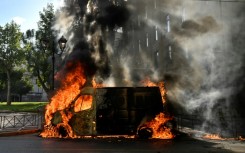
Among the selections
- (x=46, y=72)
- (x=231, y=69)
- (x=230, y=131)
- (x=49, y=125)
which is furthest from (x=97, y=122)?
(x=46, y=72)

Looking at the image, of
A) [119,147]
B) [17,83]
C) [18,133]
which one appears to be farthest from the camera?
[17,83]

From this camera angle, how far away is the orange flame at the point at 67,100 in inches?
447

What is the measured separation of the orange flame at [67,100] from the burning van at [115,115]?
0.04 m

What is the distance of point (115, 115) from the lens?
11.3m

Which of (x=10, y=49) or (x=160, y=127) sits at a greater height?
(x=10, y=49)

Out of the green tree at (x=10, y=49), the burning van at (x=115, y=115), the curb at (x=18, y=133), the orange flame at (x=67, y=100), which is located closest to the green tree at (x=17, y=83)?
the green tree at (x=10, y=49)

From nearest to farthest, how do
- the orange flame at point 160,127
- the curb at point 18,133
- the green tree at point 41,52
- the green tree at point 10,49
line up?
the orange flame at point 160,127 → the curb at point 18,133 → the green tree at point 41,52 → the green tree at point 10,49

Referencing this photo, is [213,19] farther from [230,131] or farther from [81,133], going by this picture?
[81,133]

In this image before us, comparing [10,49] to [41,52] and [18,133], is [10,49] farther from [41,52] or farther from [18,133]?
[18,133]

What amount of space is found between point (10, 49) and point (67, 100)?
157 ft

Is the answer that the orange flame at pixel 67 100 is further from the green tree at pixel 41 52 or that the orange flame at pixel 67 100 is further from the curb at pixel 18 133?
the green tree at pixel 41 52

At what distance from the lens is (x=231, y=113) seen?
15.3m

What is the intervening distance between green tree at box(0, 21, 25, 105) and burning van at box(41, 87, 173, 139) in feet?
155

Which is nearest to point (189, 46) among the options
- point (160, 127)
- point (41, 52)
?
point (160, 127)
